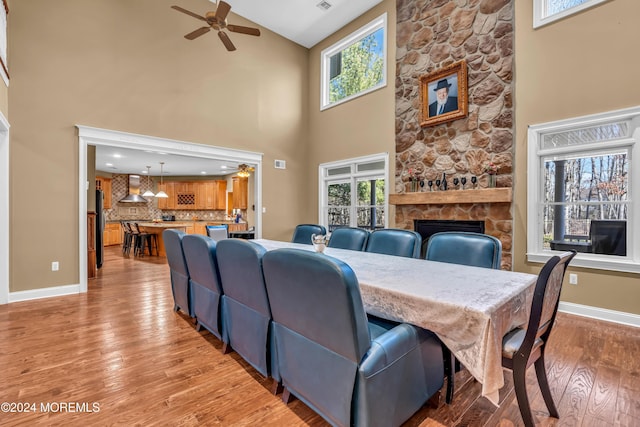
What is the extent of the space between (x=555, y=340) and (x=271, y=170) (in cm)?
532

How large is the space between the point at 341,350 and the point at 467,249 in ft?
5.50

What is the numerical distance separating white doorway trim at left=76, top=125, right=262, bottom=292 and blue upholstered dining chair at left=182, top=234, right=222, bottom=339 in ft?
8.29

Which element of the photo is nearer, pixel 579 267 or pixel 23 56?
→ pixel 579 267

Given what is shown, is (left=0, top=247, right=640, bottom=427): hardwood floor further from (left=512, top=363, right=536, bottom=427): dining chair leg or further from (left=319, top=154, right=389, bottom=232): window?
(left=319, top=154, right=389, bottom=232): window

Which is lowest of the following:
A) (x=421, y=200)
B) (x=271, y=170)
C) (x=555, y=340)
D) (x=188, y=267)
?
(x=555, y=340)

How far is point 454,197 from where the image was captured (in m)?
4.21

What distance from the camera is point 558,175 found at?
11.8 ft

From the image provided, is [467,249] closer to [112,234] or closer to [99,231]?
[99,231]

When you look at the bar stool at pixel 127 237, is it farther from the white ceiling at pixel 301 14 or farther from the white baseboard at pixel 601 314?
the white baseboard at pixel 601 314

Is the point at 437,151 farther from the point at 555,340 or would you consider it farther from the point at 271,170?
the point at 271,170

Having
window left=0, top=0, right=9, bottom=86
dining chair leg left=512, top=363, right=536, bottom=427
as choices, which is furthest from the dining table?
window left=0, top=0, right=9, bottom=86

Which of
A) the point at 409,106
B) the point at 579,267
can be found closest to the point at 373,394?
the point at 579,267

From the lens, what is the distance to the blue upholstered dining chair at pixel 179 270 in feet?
9.67

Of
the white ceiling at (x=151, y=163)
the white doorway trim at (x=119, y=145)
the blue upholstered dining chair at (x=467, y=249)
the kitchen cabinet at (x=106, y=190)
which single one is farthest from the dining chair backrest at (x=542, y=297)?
the kitchen cabinet at (x=106, y=190)
